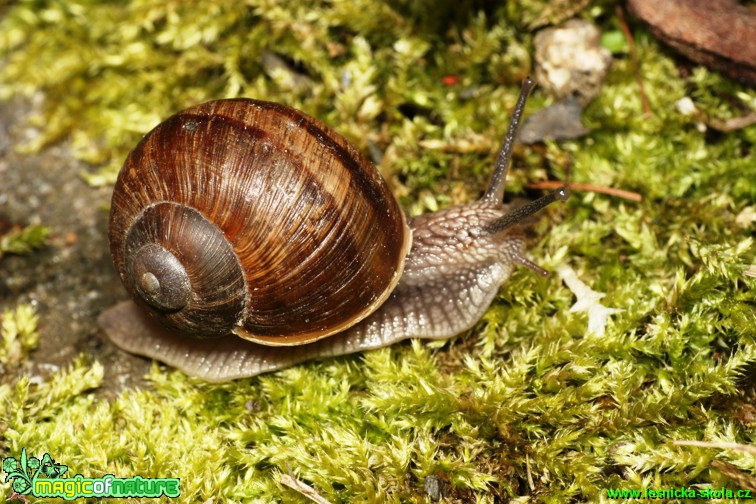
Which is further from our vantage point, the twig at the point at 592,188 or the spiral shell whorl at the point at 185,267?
the twig at the point at 592,188

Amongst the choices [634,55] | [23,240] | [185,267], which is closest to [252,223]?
[185,267]

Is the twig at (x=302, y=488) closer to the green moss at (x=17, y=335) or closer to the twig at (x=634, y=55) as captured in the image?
the green moss at (x=17, y=335)

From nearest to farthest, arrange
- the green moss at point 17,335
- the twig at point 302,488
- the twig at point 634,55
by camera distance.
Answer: the twig at point 302,488 < the green moss at point 17,335 < the twig at point 634,55

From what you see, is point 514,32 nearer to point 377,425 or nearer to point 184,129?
point 184,129

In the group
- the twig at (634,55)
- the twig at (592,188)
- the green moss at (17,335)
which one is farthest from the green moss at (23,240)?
the twig at (634,55)

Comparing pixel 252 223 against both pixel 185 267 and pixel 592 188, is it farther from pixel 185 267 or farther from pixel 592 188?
pixel 592 188

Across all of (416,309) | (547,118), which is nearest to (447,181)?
(547,118)

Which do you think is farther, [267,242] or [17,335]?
[17,335]

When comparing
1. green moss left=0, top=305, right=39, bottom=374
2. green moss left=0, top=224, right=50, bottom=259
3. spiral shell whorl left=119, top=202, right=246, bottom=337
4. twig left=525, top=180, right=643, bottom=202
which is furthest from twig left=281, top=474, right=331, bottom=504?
green moss left=0, top=224, right=50, bottom=259
